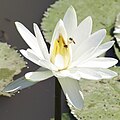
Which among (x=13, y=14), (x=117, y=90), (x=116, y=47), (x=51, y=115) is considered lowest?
(x=51, y=115)

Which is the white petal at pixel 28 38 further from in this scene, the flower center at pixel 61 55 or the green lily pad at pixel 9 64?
the green lily pad at pixel 9 64

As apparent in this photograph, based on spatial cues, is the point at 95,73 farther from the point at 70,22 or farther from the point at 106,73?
the point at 70,22

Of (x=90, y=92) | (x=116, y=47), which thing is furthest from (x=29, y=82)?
(x=116, y=47)

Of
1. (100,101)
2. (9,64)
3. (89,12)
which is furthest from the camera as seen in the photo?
(89,12)

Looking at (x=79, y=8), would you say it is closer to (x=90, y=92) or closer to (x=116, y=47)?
(x=116, y=47)

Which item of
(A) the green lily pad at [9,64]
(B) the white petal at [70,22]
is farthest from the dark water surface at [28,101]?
(B) the white petal at [70,22]

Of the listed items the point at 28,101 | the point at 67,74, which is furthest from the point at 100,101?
the point at 67,74
